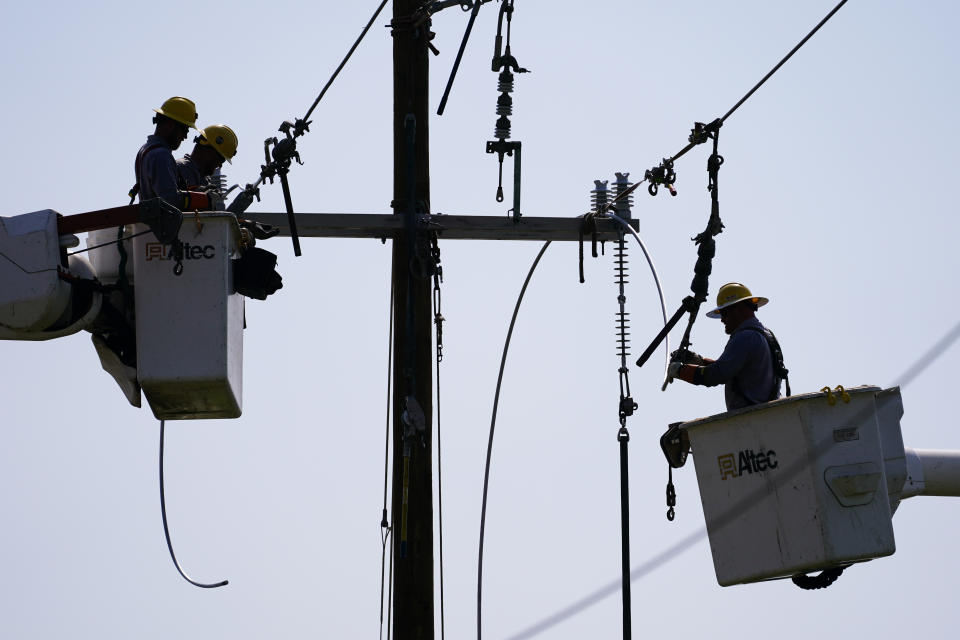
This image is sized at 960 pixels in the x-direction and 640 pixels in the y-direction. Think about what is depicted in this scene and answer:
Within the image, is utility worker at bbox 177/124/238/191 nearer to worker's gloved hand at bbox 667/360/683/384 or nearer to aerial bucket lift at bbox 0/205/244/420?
aerial bucket lift at bbox 0/205/244/420

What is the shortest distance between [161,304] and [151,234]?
0.33 metres

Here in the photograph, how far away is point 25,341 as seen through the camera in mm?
12086

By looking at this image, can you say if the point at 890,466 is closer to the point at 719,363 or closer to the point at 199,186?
the point at 719,363

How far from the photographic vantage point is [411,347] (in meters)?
13.2

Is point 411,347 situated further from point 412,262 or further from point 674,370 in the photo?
point 674,370

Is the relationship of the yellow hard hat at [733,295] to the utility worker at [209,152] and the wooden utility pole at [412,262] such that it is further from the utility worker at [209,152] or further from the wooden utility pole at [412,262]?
the utility worker at [209,152]

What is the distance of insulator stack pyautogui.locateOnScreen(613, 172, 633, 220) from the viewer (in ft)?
45.1

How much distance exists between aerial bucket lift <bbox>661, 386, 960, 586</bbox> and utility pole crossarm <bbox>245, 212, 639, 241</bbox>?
6.76 ft

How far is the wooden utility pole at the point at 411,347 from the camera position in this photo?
1307 cm

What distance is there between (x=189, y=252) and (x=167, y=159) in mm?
481

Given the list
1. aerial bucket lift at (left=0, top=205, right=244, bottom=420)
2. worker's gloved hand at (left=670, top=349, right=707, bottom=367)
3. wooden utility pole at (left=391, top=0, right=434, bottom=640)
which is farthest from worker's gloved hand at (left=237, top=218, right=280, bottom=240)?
worker's gloved hand at (left=670, top=349, right=707, bottom=367)

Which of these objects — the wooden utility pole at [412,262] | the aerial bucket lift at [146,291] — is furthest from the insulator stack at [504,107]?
the aerial bucket lift at [146,291]

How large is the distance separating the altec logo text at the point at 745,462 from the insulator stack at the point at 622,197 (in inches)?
90.1

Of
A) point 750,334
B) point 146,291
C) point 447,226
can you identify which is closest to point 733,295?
point 750,334
